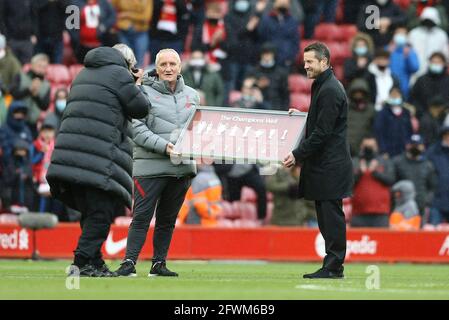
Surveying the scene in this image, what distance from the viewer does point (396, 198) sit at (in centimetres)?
2125

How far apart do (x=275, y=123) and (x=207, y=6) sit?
37.9 feet

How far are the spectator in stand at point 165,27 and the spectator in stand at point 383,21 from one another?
367cm

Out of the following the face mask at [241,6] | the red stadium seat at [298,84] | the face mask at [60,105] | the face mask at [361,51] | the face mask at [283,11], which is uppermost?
the face mask at [241,6]

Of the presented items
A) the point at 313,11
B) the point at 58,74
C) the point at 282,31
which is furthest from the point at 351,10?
Result: the point at 58,74

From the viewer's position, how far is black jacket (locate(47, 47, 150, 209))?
12.3 meters

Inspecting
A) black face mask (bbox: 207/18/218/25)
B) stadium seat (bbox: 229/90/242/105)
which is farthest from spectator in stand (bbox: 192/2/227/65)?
stadium seat (bbox: 229/90/242/105)

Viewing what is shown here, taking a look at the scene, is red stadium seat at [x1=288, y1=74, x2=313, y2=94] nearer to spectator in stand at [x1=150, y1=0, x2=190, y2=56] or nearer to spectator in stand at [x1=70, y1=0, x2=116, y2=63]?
spectator in stand at [x1=150, y1=0, x2=190, y2=56]

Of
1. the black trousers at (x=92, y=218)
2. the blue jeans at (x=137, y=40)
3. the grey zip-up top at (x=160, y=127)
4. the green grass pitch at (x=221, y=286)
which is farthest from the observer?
the blue jeans at (x=137, y=40)

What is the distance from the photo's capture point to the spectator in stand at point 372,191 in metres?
20.6

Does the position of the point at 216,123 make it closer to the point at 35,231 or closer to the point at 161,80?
the point at 161,80

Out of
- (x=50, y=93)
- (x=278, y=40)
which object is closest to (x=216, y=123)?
(x=50, y=93)

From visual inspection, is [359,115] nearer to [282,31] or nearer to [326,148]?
[282,31]

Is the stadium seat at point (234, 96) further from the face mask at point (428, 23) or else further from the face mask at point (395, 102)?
the face mask at point (428, 23)

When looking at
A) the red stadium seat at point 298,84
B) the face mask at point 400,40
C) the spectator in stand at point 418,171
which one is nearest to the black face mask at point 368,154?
the spectator in stand at point 418,171
